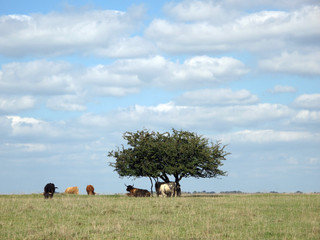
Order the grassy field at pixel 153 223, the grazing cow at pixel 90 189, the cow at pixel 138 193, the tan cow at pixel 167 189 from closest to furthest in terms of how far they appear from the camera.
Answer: the grassy field at pixel 153 223, the cow at pixel 138 193, the tan cow at pixel 167 189, the grazing cow at pixel 90 189

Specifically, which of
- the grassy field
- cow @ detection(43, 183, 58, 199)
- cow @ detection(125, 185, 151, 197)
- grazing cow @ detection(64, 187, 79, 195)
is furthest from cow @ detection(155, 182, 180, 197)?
the grassy field

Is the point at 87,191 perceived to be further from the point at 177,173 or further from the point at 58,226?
the point at 58,226

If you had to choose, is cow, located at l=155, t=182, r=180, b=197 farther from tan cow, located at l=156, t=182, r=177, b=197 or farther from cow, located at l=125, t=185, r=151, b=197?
cow, located at l=125, t=185, r=151, b=197

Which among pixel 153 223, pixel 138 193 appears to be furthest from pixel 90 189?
pixel 153 223

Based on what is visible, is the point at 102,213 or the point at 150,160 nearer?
the point at 102,213

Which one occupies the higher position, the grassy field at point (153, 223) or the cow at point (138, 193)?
the cow at point (138, 193)

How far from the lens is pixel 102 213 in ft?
86.2

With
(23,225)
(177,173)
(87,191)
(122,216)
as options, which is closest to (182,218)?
(122,216)

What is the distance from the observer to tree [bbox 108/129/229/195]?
52.8 metres

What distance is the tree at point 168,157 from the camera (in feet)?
173

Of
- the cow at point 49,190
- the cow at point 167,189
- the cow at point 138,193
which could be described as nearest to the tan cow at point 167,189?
the cow at point 167,189

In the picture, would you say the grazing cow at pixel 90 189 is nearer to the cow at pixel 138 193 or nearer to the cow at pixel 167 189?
the cow at pixel 138 193

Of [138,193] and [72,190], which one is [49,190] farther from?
[72,190]

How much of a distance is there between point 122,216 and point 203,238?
834 centimetres
